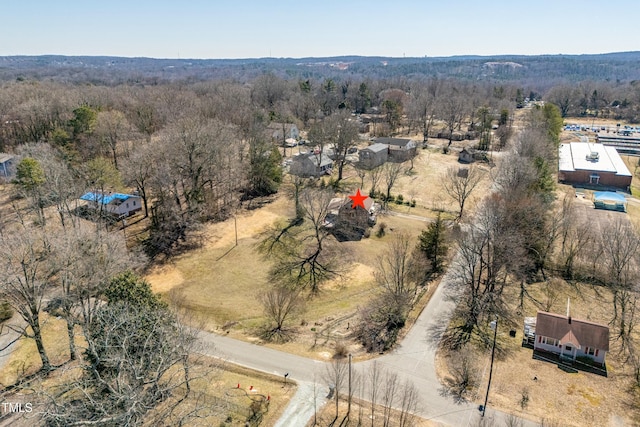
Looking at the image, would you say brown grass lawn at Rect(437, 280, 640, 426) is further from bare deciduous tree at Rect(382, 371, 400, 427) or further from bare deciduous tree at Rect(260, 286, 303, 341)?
bare deciduous tree at Rect(260, 286, 303, 341)

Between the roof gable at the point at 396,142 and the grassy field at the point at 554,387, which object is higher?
the roof gable at the point at 396,142

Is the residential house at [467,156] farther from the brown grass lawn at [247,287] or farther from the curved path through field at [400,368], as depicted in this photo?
the curved path through field at [400,368]

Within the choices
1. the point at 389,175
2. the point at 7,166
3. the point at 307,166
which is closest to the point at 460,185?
the point at 389,175

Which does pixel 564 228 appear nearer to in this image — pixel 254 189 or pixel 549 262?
pixel 549 262

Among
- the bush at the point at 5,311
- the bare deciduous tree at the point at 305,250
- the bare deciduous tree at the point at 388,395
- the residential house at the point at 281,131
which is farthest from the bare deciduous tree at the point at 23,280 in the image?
the residential house at the point at 281,131

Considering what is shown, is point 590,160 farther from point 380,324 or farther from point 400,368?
point 400,368

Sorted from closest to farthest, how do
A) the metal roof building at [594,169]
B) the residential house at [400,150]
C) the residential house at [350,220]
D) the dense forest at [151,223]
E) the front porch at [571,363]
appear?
the dense forest at [151,223] < the front porch at [571,363] < the residential house at [350,220] < the metal roof building at [594,169] < the residential house at [400,150]

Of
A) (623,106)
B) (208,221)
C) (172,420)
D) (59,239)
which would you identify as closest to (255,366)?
(172,420)
